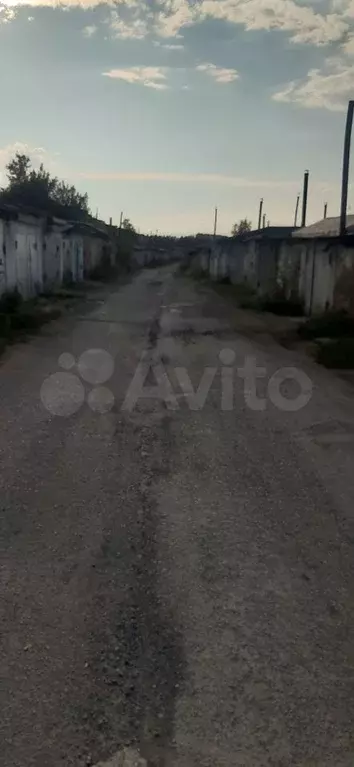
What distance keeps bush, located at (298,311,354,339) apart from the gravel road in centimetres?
662

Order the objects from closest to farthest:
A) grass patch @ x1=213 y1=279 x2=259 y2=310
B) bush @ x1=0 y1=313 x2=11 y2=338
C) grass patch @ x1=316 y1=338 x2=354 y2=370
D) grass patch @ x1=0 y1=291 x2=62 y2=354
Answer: grass patch @ x1=316 y1=338 x2=354 y2=370, bush @ x1=0 y1=313 x2=11 y2=338, grass patch @ x1=0 y1=291 x2=62 y2=354, grass patch @ x1=213 y1=279 x2=259 y2=310

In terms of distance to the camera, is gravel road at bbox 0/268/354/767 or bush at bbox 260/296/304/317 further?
bush at bbox 260/296/304/317

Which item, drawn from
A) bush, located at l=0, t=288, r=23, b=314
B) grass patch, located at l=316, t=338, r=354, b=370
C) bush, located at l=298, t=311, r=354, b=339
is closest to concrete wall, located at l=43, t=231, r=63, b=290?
bush, located at l=0, t=288, r=23, b=314

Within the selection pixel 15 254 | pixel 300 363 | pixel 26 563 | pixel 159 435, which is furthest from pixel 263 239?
pixel 26 563

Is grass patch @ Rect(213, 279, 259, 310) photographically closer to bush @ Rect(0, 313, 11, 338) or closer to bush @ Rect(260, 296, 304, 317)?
bush @ Rect(260, 296, 304, 317)

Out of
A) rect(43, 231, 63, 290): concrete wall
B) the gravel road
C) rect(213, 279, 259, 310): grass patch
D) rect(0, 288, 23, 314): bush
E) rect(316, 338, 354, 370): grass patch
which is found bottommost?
rect(213, 279, 259, 310): grass patch

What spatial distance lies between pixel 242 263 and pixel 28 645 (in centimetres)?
3269

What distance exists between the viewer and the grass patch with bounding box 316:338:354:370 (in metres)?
12.1

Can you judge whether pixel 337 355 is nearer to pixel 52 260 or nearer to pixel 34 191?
pixel 52 260

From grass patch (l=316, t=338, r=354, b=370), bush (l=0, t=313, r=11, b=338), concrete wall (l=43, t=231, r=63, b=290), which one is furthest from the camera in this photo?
concrete wall (l=43, t=231, r=63, b=290)

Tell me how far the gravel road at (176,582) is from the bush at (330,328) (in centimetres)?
662

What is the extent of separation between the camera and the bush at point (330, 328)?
602 inches

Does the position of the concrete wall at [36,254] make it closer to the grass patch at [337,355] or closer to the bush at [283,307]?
the bush at [283,307]

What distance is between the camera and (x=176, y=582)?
425 cm
